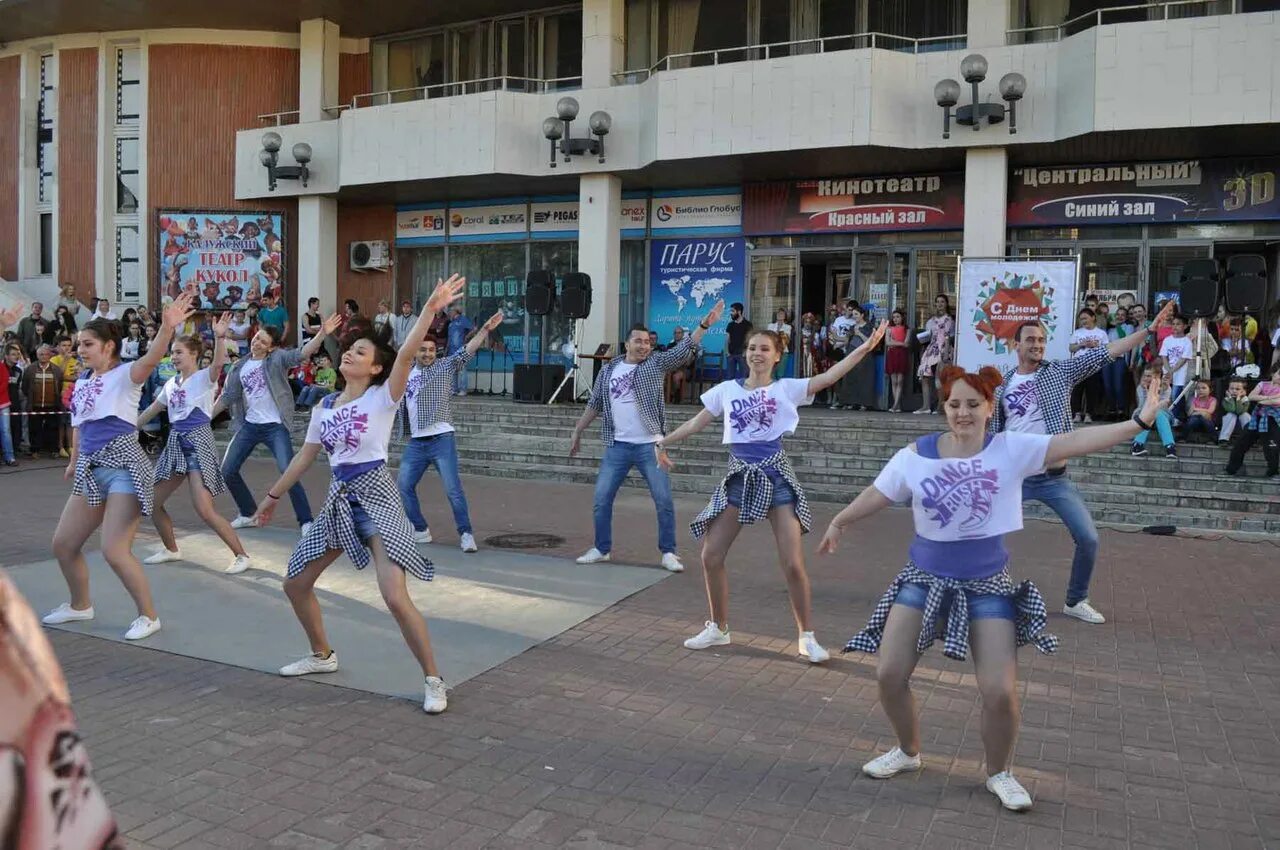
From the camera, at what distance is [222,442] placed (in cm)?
1773

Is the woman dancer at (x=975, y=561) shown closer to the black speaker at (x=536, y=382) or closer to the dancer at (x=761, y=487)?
the dancer at (x=761, y=487)

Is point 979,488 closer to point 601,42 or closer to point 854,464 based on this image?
point 854,464

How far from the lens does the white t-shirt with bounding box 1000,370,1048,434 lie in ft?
24.6

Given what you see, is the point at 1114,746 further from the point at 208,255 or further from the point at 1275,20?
the point at 208,255

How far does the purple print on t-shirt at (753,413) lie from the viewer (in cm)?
630

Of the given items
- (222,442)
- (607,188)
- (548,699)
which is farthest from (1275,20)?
(222,442)

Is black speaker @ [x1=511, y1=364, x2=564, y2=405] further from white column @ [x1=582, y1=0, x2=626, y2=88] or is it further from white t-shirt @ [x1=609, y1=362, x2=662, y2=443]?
white t-shirt @ [x1=609, y1=362, x2=662, y2=443]

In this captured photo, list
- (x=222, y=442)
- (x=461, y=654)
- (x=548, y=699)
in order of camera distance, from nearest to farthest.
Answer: (x=548, y=699) < (x=461, y=654) < (x=222, y=442)

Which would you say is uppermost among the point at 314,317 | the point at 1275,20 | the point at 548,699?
the point at 1275,20

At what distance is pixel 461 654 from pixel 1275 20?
1484 centimetres

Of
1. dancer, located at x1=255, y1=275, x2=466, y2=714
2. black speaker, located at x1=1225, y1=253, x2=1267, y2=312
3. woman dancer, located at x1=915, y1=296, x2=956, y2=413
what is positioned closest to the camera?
dancer, located at x1=255, y1=275, x2=466, y2=714

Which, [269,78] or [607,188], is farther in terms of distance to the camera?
[269,78]

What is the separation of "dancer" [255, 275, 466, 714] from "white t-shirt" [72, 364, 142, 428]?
177cm

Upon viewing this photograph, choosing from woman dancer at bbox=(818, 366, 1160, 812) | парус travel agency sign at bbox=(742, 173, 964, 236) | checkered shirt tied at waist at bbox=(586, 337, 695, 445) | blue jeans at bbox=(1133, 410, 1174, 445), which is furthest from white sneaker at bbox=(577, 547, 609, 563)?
парус travel agency sign at bbox=(742, 173, 964, 236)
